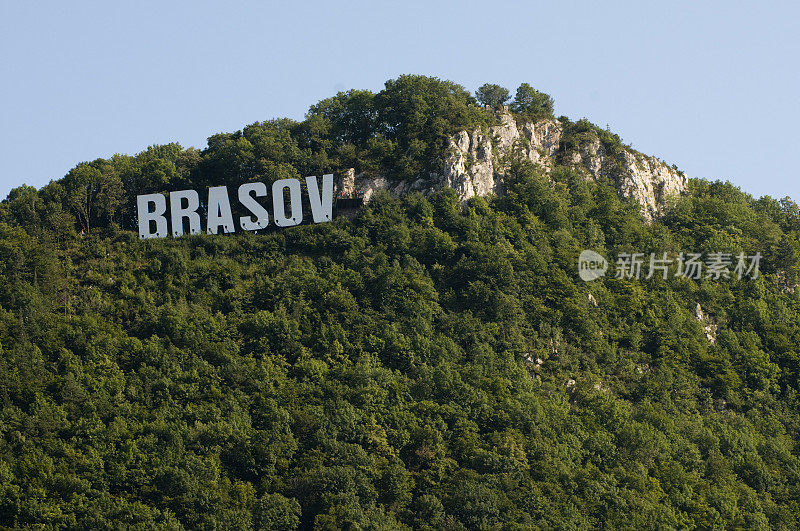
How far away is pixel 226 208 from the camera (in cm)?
10738

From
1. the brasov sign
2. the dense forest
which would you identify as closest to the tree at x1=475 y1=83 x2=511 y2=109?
the dense forest

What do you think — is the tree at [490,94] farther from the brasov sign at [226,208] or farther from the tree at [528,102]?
the brasov sign at [226,208]

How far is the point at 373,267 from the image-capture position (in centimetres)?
10306

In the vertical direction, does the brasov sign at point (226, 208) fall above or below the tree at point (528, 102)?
below

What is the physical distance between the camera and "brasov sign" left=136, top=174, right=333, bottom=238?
10594 centimetres

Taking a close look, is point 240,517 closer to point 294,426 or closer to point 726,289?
point 294,426

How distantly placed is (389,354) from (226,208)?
848 inches

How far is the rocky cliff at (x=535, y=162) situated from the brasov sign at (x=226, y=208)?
3.53 metres

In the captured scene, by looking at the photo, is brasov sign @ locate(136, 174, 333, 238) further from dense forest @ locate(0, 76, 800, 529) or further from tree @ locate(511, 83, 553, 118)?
tree @ locate(511, 83, 553, 118)

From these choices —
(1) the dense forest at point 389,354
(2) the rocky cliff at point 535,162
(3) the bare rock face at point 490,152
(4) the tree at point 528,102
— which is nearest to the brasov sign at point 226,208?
(1) the dense forest at point 389,354

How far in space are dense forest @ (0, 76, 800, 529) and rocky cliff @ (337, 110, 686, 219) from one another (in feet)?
4.88

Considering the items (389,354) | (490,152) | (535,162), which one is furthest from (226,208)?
(535,162)

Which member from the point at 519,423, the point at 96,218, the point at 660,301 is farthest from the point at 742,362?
the point at 96,218

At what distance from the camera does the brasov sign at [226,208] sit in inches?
4171
